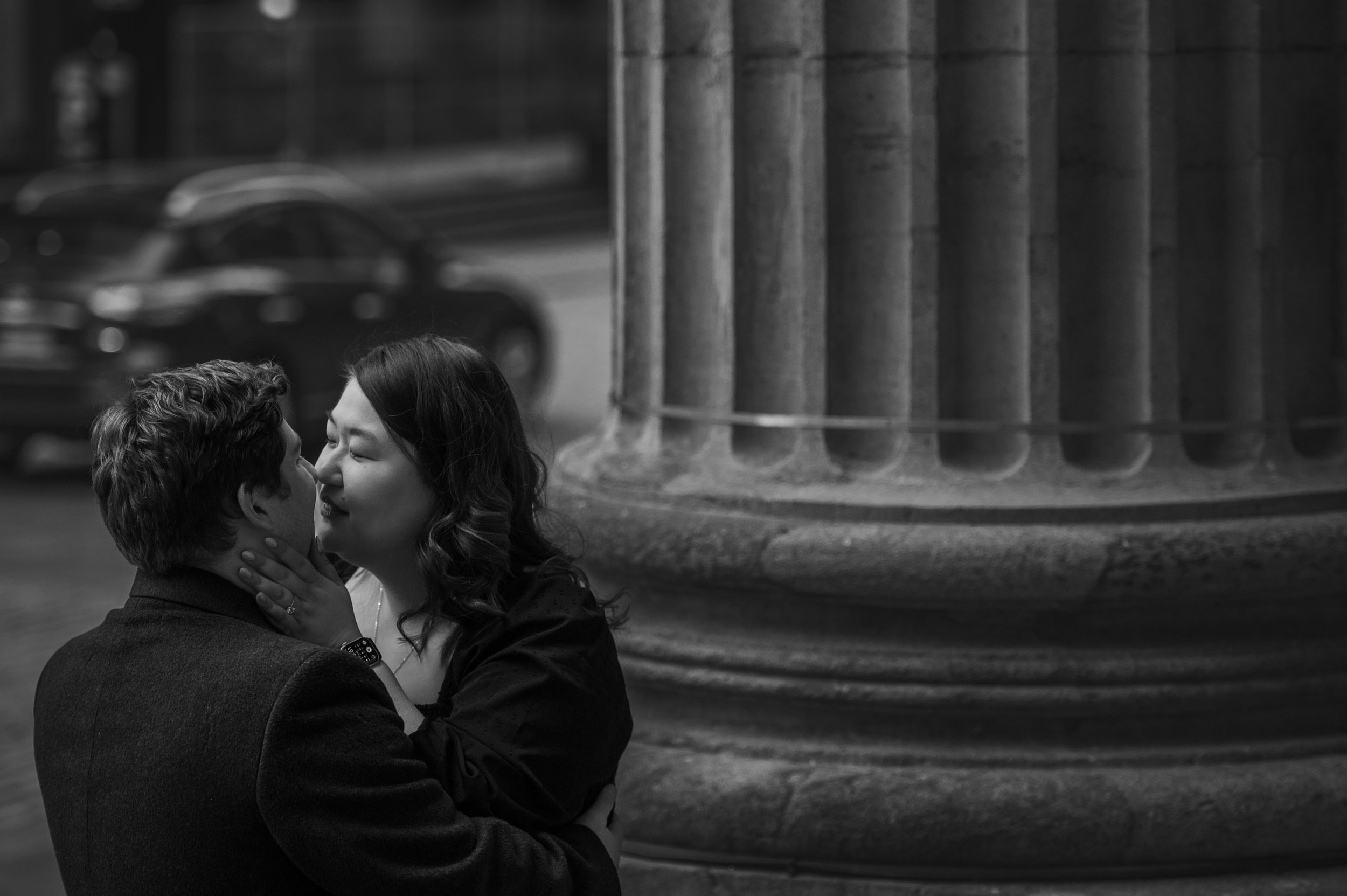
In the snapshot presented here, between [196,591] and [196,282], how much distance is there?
10.0 meters

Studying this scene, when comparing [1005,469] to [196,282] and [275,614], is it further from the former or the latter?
[196,282]

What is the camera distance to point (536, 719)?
248cm

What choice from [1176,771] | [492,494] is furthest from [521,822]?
[1176,771]

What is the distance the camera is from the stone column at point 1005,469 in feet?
11.4

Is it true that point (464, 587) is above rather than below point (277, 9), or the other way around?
below

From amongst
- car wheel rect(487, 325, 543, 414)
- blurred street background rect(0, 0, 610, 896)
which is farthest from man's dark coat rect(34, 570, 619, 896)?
car wheel rect(487, 325, 543, 414)

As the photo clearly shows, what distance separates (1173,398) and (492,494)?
1.52 metres

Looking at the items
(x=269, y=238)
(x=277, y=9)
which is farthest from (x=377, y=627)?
(x=277, y=9)

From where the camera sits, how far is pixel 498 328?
14461mm

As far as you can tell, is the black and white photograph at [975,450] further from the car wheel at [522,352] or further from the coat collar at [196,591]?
the car wheel at [522,352]

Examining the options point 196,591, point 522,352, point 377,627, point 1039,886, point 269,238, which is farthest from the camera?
point 522,352

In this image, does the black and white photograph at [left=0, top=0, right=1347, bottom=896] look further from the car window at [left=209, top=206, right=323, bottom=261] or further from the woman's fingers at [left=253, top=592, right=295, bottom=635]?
the car window at [left=209, top=206, right=323, bottom=261]

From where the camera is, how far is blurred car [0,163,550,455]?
1176 centimetres

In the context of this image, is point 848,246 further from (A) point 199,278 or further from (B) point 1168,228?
(A) point 199,278
